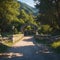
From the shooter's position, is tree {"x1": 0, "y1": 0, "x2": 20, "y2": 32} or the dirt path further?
tree {"x1": 0, "y1": 0, "x2": 20, "y2": 32}

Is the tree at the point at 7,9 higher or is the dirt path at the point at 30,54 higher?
the tree at the point at 7,9

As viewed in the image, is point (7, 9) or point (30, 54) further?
point (7, 9)

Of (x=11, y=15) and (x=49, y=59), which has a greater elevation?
(x=11, y=15)

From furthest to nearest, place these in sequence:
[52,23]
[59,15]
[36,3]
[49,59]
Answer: [52,23] → [36,3] → [59,15] → [49,59]

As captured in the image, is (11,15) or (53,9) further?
(11,15)

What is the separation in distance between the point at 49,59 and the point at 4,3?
1363cm

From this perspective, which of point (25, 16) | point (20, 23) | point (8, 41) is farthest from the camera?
point (25, 16)

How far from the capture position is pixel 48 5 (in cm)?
2844

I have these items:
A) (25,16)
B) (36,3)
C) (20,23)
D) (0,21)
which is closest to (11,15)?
(0,21)

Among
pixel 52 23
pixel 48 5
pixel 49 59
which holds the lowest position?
pixel 49 59

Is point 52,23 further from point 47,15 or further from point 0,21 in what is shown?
point 0,21

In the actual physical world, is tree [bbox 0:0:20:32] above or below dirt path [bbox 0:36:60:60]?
above

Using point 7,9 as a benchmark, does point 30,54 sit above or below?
below

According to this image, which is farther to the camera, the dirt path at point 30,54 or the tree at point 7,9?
the tree at point 7,9
